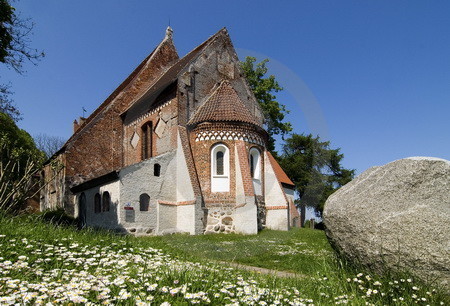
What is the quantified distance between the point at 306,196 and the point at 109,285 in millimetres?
39113

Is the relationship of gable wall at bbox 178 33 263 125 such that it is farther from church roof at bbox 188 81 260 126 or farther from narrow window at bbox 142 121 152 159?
narrow window at bbox 142 121 152 159

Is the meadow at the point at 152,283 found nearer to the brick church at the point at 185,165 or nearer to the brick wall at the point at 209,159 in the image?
the brick church at the point at 185,165

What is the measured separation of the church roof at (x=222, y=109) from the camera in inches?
752

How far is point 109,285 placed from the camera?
4.33m

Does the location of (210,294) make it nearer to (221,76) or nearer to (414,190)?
(414,190)

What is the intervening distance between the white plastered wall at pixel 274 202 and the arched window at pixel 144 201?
6.77m

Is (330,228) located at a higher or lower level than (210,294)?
higher

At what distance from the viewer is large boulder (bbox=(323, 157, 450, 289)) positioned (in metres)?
5.01

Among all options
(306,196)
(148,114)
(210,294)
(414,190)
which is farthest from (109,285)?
(306,196)

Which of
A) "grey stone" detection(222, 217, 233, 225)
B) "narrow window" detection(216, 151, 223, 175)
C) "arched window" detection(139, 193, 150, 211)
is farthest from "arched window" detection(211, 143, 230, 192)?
"arched window" detection(139, 193, 150, 211)

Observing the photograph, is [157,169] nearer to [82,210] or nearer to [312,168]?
[82,210]

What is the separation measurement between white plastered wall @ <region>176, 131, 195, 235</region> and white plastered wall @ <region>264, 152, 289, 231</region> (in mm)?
4710

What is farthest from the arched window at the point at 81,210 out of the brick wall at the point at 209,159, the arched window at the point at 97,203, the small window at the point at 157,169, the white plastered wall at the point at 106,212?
the brick wall at the point at 209,159

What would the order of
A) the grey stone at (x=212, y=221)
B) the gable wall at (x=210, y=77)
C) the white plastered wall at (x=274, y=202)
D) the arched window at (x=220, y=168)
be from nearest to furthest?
the grey stone at (x=212, y=221)
the arched window at (x=220, y=168)
the white plastered wall at (x=274, y=202)
the gable wall at (x=210, y=77)
